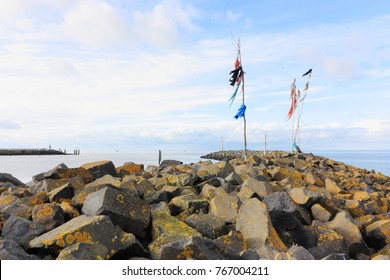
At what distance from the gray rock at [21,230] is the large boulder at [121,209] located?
2.00 feet

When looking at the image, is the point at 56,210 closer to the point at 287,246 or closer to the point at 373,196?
the point at 287,246

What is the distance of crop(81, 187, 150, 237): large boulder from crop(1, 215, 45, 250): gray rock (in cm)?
61

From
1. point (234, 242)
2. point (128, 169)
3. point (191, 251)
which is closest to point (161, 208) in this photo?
point (234, 242)

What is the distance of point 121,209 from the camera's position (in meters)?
4.91

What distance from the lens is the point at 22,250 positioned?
438cm

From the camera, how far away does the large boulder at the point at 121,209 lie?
4.84 meters

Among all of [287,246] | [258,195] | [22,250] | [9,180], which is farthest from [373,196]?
[9,180]

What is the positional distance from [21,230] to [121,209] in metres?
1.19

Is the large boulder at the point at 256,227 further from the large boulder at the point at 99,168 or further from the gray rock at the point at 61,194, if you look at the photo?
the large boulder at the point at 99,168

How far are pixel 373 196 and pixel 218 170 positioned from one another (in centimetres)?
341

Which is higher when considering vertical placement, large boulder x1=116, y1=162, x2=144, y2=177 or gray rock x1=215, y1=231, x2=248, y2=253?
large boulder x1=116, y1=162, x2=144, y2=177

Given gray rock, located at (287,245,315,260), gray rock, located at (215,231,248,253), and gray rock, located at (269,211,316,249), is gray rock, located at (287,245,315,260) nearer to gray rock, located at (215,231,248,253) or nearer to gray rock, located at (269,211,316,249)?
gray rock, located at (215,231,248,253)

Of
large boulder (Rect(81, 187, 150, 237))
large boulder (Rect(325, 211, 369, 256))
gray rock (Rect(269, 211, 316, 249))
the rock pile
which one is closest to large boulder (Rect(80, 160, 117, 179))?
the rock pile

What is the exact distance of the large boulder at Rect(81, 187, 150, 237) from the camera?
484cm
